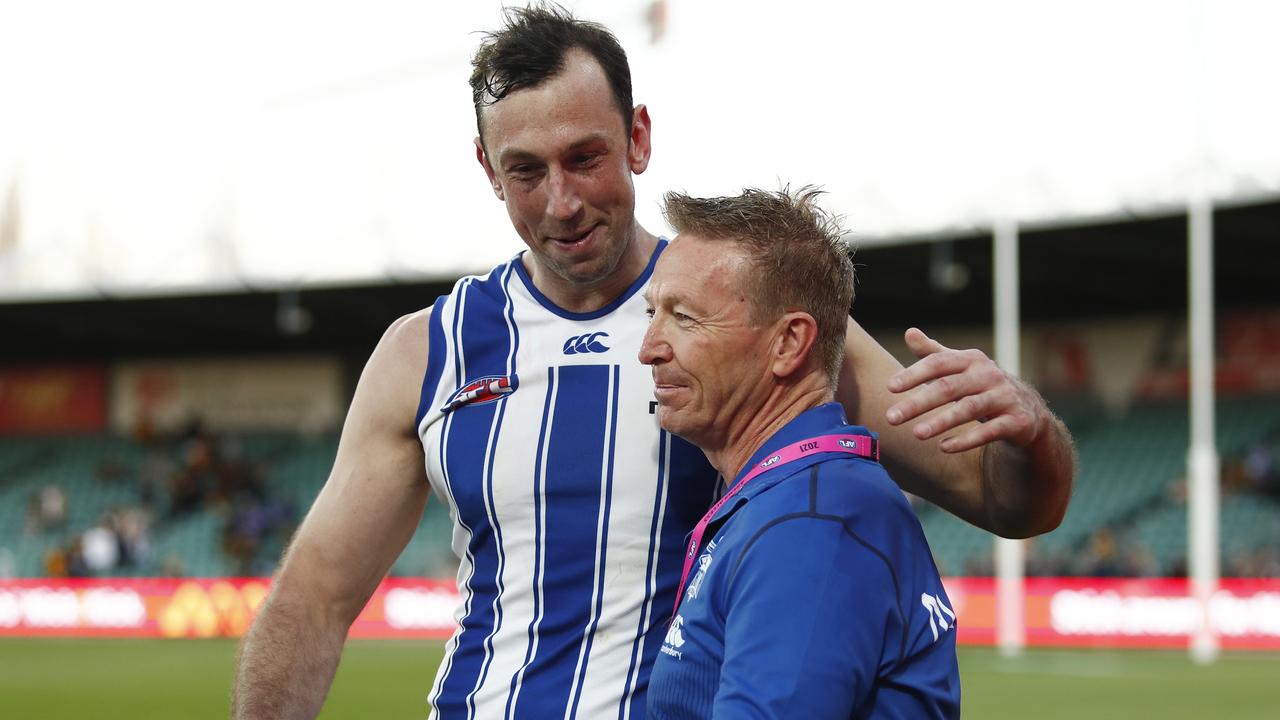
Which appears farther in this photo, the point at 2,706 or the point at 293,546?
the point at 2,706

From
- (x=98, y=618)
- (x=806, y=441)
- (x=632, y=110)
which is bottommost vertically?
(x=98, y=618)

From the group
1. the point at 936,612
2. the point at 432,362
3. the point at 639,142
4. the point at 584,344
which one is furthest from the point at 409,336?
the point at 936,612

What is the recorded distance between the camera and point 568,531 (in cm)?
306

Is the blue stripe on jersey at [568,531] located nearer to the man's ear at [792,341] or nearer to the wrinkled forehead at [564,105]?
the wrinkled forehead at [564,105]

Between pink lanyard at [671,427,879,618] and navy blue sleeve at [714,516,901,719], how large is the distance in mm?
234

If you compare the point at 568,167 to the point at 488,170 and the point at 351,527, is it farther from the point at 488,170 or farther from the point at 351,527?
the point at 351,527

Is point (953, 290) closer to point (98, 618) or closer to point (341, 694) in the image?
point (98, 618)

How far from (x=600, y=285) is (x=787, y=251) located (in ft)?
2.41

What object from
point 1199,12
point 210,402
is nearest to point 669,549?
point 1199,12

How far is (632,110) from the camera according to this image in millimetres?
3191

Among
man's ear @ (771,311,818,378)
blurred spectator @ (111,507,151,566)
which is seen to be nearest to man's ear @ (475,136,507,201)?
man's ear @ (771,311,818,378)

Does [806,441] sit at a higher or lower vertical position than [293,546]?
higher

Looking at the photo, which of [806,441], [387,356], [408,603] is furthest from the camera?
[408,603]

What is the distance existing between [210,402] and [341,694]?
2297cm
